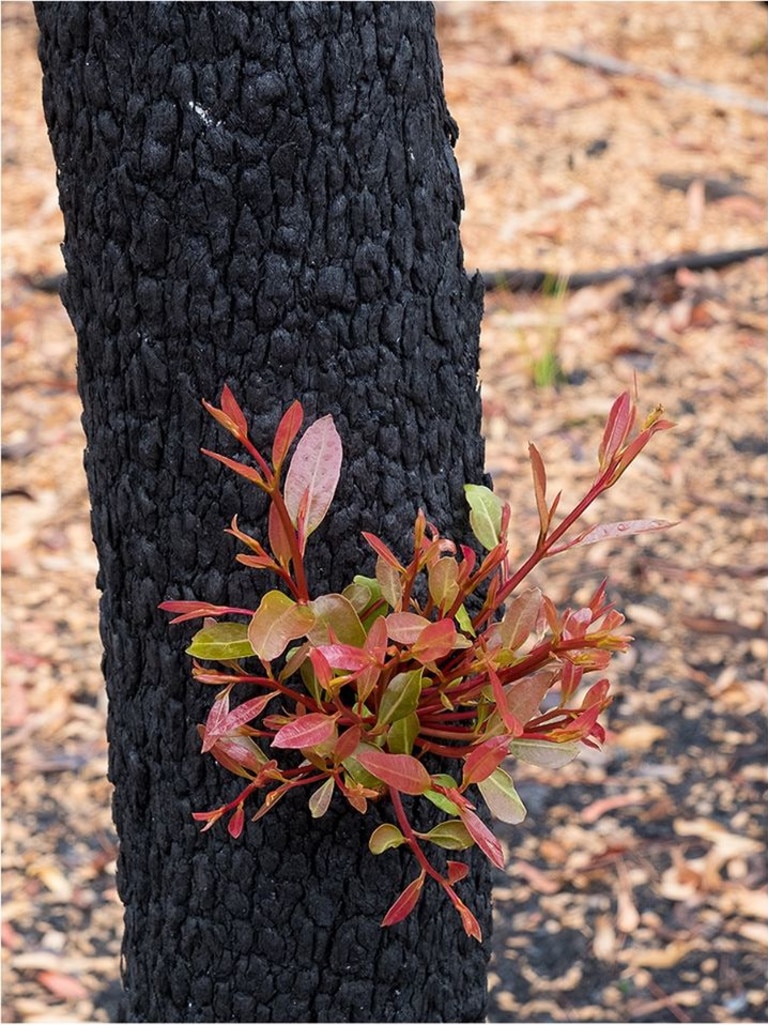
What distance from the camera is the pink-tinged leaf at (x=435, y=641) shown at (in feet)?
2.99

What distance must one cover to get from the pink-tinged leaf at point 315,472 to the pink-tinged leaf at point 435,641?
12 centimetres

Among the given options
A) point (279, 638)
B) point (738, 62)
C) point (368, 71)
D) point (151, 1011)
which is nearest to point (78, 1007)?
point (151, 1011)

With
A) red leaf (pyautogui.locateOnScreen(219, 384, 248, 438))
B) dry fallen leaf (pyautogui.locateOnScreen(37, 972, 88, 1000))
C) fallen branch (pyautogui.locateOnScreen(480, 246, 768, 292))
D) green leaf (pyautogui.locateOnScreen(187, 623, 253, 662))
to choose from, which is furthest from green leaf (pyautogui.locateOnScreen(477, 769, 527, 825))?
fallen branch (pyautogui.locateOnScreen(480, 246, 768, 292))

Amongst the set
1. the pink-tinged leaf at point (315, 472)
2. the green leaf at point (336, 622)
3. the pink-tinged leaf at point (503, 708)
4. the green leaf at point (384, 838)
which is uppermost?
the pink-tinged leaf at point (315, 472)

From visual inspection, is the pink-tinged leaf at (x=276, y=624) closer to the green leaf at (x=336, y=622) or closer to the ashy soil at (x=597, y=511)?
the green leaf at (x=336, y=622)

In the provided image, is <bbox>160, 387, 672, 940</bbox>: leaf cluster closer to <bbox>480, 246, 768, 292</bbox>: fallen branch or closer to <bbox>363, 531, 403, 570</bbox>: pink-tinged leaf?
<bbox>363, 531, 403, 570</bbox>: pink-tinged leaf

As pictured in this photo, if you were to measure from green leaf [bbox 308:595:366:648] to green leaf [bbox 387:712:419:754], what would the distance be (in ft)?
0.25

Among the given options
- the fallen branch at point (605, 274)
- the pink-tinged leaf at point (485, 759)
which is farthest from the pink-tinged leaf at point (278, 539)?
the fallen branch at point (605, 274)

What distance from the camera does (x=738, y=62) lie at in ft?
15.7

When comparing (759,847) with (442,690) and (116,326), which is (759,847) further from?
(116,326)

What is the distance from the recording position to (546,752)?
3.23 feet

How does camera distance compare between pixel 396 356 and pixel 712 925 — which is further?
pixel 712 925

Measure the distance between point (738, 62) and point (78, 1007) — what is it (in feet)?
14.2

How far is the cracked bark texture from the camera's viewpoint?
944 millimetres
